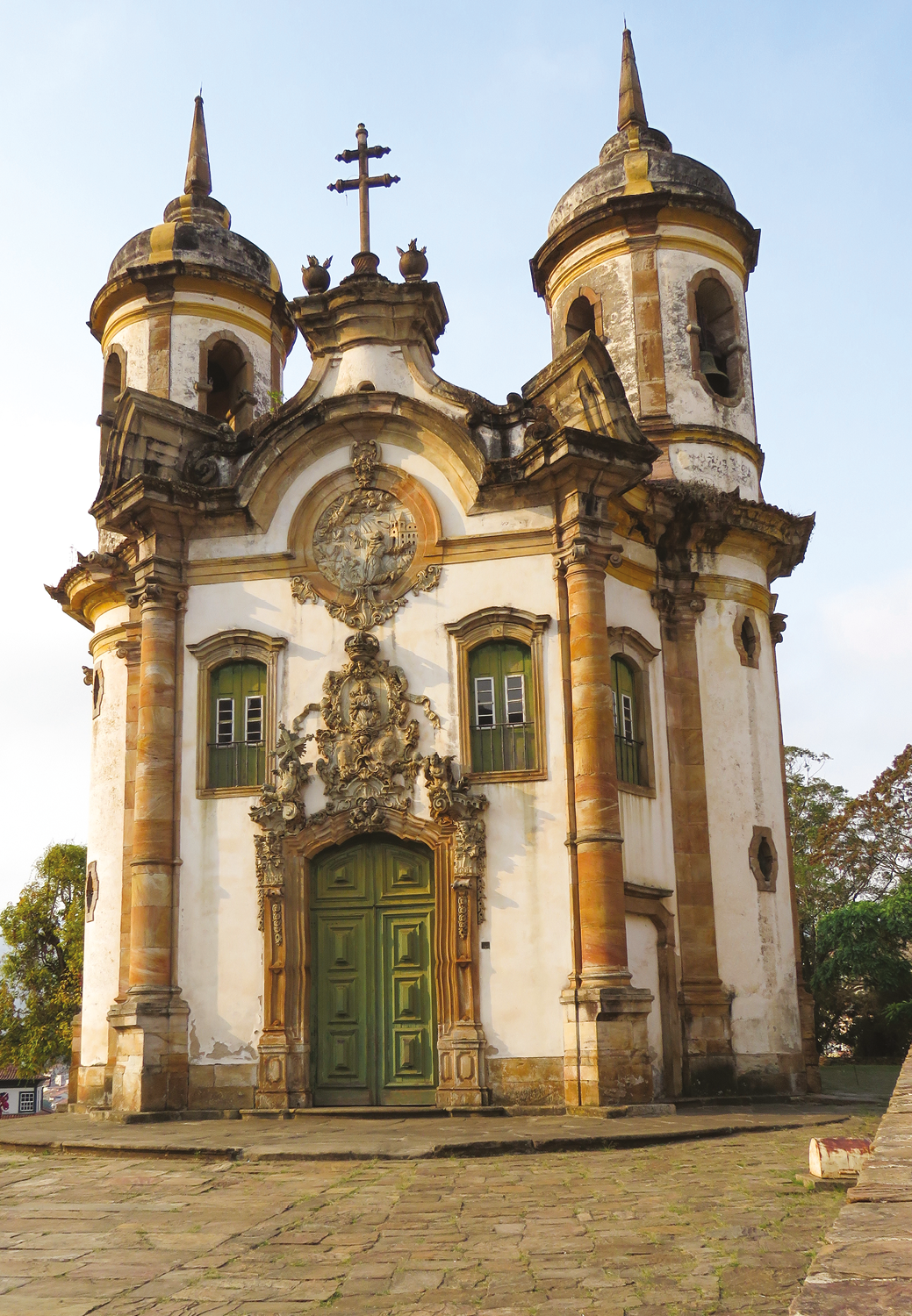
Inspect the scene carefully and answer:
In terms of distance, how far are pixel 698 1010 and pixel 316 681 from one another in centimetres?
646

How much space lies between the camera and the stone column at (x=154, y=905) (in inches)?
643

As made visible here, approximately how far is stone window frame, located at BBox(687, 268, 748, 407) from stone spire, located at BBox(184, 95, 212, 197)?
9970 millimetres

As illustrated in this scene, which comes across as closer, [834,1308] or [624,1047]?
[834,1308]

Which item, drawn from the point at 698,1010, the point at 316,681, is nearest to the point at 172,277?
the point at 316,681

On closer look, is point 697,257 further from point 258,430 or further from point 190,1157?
point 190,1157

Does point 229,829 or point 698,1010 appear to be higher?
point 229,829

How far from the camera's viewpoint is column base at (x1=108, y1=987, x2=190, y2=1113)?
16.2m

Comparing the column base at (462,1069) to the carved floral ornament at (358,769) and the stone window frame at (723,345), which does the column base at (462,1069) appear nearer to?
the carved floral ornament at (358,769)

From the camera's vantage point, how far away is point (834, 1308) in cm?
402

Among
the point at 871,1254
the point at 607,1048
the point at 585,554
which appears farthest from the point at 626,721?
the point at 871,1254

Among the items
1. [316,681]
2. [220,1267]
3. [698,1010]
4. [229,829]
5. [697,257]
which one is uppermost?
[697,257]

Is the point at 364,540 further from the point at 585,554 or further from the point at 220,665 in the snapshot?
the point at 585,554

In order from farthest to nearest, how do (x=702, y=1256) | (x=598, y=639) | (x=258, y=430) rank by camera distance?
(x=258, y=430) → (x=598, y=639) → (x=702, y=1256)

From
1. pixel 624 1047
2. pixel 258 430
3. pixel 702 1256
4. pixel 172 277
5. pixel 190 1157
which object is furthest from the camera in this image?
pixel 172 277
